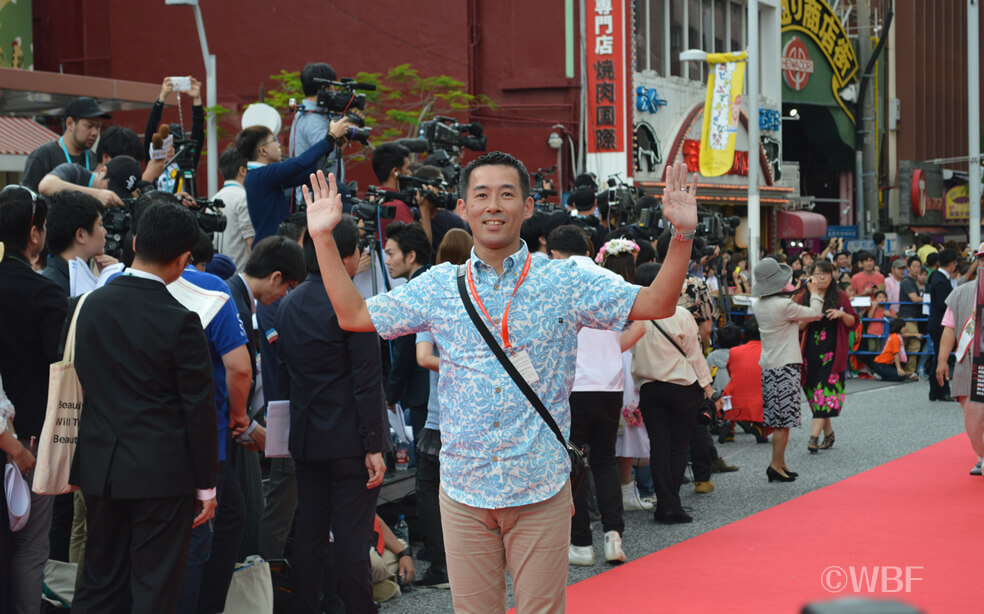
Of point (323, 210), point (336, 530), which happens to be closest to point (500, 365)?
point (323, 210)

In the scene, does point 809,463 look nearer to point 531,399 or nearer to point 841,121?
point 531,399

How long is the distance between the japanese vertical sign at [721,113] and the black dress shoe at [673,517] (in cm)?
1451

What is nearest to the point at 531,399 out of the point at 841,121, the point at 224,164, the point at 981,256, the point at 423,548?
the point at 423,548

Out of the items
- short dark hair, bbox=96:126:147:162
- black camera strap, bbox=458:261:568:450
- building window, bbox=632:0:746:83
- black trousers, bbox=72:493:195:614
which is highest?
building window, bbox=632:0:746:83

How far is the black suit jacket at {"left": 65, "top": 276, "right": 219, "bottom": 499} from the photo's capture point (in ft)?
12.2

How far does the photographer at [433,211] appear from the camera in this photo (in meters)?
7.39

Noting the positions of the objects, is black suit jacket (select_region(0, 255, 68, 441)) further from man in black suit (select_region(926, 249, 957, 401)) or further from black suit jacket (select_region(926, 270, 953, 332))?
black suit jacket (select_region(926, 270, 953, 332))

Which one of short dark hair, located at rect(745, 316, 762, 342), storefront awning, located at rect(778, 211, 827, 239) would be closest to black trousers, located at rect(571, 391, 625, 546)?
short dark hair, located at rect(745, 316, 762, 342)

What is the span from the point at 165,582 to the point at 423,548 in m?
2.91

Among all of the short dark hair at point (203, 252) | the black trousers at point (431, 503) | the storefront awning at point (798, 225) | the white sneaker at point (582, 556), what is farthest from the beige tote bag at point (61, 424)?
the storefront awning at point (798, 225)

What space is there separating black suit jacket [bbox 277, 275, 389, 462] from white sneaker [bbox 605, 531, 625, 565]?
209 centimetres

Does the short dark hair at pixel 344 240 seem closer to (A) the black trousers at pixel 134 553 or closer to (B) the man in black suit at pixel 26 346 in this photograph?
(B) the man in black suit at pixel 26 346

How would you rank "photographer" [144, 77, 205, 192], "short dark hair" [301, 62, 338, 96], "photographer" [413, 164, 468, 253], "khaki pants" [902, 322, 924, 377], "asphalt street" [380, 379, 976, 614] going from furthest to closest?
"khaki pants" [902, 322, 924, 377] < "photographer" [413, 164, 468, 253] < "short dark hair" [301, 62, 338, 96] < "photographer" [144, 77, 205, 192] < "asphalt street" [380, 379, 976, 614]

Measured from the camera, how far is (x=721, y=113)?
69.2ft
